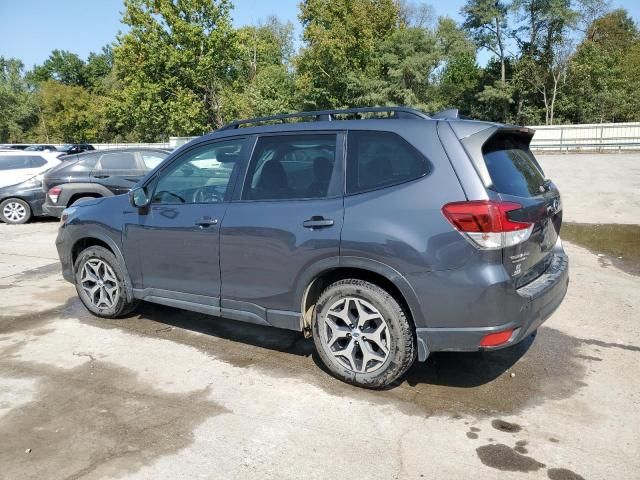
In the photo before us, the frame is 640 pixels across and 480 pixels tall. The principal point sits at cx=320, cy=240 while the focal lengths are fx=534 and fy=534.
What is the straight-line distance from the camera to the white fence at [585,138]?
28.5 m

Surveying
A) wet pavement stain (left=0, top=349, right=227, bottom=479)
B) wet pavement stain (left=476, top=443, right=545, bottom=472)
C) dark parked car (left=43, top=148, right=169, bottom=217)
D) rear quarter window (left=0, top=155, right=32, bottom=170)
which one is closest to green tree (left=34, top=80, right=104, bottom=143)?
rear quarter window (left=0, top=155, right=32, bottom=170)

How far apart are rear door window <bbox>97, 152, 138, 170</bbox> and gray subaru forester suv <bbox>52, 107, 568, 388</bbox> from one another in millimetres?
6803

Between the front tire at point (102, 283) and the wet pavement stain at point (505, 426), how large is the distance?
349 centimetres

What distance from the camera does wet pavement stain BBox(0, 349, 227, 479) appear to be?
297 centimetres

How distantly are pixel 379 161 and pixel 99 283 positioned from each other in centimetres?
323

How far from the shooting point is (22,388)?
3.90 m

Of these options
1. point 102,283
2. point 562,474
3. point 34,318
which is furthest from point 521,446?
point 34,318

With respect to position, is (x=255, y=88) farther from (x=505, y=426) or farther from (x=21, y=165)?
(x=505, y=426)

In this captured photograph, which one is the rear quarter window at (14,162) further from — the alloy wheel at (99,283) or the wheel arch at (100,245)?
the alloy wheel at (99,283)

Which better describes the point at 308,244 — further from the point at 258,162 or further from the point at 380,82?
the point at 380,82

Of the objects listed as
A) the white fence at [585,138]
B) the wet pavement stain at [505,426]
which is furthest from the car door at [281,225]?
the white fence at [585,138]

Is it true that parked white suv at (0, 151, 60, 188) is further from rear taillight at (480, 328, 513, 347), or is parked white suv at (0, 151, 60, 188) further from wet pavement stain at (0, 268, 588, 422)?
rear taillight at (480, 328, 513, 347)

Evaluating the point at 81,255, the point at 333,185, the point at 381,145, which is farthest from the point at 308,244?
the point at 81,255

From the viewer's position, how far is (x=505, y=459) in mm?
2918
